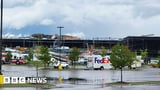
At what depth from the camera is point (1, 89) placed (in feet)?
108

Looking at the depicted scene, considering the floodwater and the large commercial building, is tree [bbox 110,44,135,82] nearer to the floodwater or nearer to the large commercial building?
the floodwater

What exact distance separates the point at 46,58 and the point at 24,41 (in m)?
111

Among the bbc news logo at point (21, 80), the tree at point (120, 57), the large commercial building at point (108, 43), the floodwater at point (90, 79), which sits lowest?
the floodwater at point (90, 79)

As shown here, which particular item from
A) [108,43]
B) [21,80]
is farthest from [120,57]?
[108,43]

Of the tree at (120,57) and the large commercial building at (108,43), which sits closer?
the tree at (120,57)

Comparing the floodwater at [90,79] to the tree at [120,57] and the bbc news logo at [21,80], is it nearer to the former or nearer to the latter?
the bbc news logo at [21,80]

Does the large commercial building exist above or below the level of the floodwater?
above

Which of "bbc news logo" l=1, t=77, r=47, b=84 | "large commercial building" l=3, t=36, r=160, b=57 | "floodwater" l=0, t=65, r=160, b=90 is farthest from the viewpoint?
"large commercial building" l=3, t=36, r=160, b=57

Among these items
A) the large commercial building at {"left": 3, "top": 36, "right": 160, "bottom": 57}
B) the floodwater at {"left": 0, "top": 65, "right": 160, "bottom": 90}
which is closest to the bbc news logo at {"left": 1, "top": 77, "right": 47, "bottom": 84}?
the floodwater at {"left": 0, "top": 65, "right": 160, "bottom": 90}

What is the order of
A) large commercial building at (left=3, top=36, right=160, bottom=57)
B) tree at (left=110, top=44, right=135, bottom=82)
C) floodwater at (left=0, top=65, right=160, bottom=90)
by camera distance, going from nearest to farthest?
floodwater at (left=0, top=65, right=160, bottom=90)
tree at (left=110, top=44, right=135, bottom=82)
large commercial building at (left=3, top=36, right=160, bottom=57)

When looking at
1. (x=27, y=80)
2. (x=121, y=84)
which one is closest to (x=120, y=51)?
(x=121, y=84)

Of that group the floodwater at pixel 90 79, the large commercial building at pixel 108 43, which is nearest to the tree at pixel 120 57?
the floodwater at pixel 90 79

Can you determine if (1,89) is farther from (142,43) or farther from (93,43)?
(93,43)

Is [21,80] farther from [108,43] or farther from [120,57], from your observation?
[108,43]
